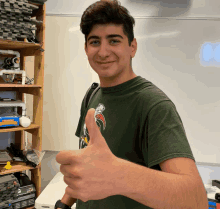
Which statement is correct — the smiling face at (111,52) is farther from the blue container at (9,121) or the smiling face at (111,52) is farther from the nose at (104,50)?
the blue container at (9,121)

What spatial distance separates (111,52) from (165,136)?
41cm

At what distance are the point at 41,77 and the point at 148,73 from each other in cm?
104

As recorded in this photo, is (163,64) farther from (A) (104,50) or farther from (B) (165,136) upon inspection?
(B) (165,136)

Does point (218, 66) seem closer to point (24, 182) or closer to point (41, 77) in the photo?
point (41, 77)

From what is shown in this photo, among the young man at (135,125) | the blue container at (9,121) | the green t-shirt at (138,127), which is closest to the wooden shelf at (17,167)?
the blue container at (9,121)

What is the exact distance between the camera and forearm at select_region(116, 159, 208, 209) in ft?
1.24

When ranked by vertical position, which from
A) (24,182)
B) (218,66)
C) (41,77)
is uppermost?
(218,66)

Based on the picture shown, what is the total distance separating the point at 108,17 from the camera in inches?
28.5

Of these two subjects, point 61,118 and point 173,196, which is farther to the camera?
point 61,118

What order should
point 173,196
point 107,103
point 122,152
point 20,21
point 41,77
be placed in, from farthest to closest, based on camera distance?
point 41,77 < point 20,21 < point 107,103 < point 122,152 < point 173,196

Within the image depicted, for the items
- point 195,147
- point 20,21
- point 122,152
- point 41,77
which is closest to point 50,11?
point 20,21

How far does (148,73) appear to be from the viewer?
6.21ft

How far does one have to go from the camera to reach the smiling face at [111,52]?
2.39 feet

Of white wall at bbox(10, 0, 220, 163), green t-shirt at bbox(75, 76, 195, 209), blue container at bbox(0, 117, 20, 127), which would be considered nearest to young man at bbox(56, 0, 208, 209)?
green t-shirt at bbox(75, 76, 195, 209)
